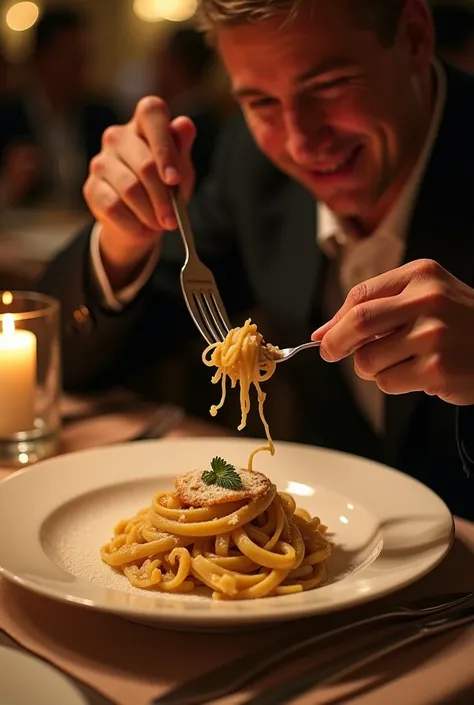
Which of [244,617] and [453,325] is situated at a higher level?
[453,325]

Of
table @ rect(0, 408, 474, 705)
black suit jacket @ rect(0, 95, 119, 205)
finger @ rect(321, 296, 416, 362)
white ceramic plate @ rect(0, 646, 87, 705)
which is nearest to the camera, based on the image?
white ceramic plate @ rect(0, 646, 87, 705)

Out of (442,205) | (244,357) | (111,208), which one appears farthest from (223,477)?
(442,205)

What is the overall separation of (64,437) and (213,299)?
48cm

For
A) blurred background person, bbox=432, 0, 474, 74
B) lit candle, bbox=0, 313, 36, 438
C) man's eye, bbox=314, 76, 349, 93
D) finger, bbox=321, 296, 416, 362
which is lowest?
lit candle, bbox=0, 313, 36, 438

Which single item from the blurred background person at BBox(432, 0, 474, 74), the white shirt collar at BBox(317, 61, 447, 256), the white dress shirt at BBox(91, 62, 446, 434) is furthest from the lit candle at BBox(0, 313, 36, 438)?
the blurred background person at BBox(432, 0, 474, 74)

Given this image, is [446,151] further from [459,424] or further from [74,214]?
[74,214]

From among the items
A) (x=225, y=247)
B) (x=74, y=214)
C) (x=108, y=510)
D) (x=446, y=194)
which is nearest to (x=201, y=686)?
(x=108, y=510)

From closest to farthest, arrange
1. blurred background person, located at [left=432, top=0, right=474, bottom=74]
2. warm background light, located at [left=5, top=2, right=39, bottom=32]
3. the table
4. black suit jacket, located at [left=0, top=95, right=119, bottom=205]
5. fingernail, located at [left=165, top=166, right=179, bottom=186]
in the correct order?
1. the table
2. fingernail, located at [left=165, top=166, right=179, bottom=186]
3. blurred background person, located at [left=432, top=0, right=474, bottom=74]
4. black suit jacket, located at [left=0, top=95, right=119, bottom=205]
5. warm background light, located at [left=5, top=2, right=39, bottom=32]

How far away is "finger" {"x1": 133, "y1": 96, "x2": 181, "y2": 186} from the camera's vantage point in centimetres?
174

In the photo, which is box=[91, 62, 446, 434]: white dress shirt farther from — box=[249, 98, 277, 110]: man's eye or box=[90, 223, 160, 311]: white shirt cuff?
box=[249, 98, 277, 110]: man's eye

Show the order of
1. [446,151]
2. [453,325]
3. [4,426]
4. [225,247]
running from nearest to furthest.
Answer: [453,325] < [4,426] < [446,151] < [225,247]

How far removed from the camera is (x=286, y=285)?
7.70 feet

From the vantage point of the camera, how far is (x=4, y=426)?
1611mm

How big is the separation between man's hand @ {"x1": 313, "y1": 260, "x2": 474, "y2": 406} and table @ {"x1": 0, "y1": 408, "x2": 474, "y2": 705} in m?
0.29
